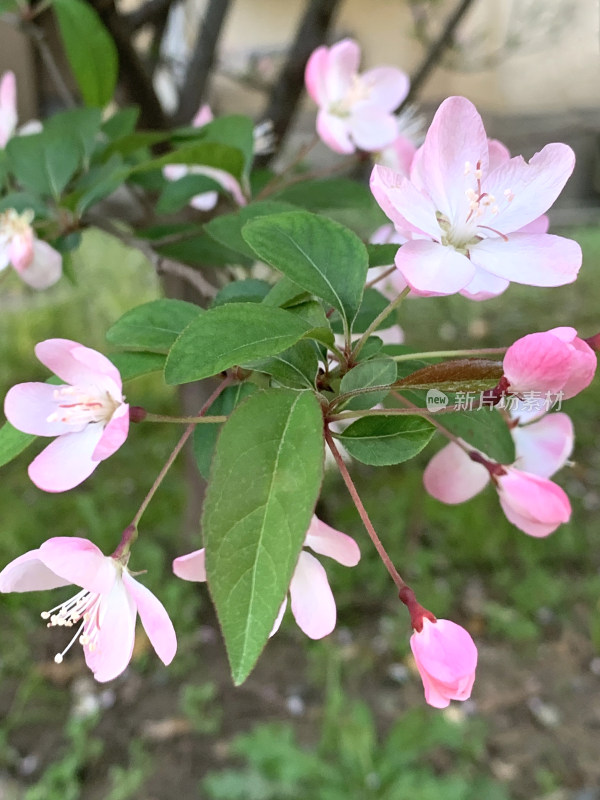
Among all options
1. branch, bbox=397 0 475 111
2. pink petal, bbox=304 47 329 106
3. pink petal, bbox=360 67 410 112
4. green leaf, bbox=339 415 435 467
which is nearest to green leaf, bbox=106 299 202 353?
green leaf, bbox=339 415 435 467

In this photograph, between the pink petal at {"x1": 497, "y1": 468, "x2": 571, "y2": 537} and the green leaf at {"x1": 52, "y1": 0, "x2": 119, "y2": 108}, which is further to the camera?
the green leaf at {"x1": 52, "y1": 0, "x2": 119, "y2": 108}

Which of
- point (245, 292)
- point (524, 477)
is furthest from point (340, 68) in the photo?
point (524, 477)

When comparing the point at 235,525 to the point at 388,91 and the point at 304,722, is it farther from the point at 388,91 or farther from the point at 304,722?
the point at 304,722

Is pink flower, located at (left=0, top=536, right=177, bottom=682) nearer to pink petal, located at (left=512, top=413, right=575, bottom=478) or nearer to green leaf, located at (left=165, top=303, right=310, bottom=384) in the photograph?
green leaf, located at (left=165, top=303, right=310, bottom=384)

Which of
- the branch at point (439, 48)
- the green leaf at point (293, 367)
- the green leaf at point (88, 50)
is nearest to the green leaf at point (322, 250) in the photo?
the green leaf at point (293, 367)

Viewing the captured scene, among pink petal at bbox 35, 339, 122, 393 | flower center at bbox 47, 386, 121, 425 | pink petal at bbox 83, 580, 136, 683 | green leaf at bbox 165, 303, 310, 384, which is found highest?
green leaf at bbox 165, 303, 310, 384

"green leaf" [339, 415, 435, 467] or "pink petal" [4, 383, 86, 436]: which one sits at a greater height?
"pink petal" [4, 383, 86, 436]

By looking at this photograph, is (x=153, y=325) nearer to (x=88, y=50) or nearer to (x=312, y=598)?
(x=312, y=598)
